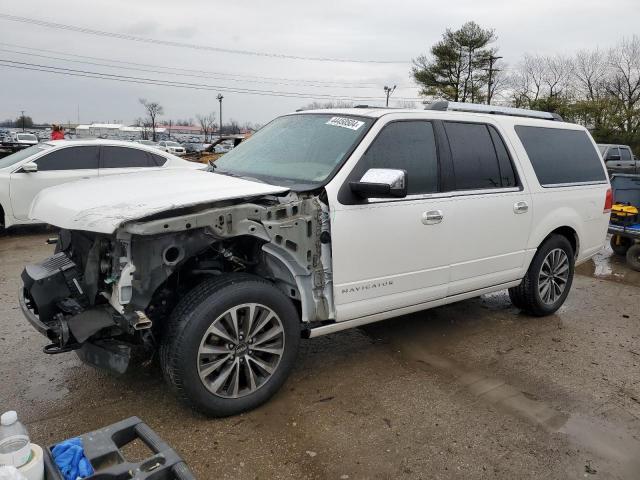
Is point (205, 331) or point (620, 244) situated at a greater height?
point (205, 331)

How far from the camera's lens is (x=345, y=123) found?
13.0 ft

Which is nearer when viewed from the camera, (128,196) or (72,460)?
(72,460)

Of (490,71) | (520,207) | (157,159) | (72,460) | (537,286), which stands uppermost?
(490,71)

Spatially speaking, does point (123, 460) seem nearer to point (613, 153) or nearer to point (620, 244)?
point (620, 244)

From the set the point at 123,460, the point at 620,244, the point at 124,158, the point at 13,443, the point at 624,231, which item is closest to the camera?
the point at 13,443

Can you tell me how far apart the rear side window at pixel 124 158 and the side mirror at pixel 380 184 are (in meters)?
6.77

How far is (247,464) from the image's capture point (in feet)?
9.27

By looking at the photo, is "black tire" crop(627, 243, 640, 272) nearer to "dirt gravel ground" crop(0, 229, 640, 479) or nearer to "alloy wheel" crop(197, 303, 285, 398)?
"dirt gravel ground" crop(0, 229, 640, 479)

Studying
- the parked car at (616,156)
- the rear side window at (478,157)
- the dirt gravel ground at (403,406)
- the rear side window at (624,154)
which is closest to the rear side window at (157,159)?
the dirt gravel ground at (403,406)

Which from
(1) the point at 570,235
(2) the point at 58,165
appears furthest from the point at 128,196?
(2) the point at 58,165

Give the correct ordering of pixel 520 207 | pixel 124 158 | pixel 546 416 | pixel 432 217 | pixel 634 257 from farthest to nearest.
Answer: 1. pixel 124 158
2. pixel 634 257
3. pixel 520 207
4. pixel 432 217
5. pixel 546 416

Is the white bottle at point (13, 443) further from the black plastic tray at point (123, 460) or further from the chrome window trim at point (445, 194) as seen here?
the chrome window trim at point (445, 194)

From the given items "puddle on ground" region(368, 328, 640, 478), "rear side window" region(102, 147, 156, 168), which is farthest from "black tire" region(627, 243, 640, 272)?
"rear side window" region(102, 147, 156, 168)

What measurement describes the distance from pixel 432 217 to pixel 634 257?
549 centimetres
